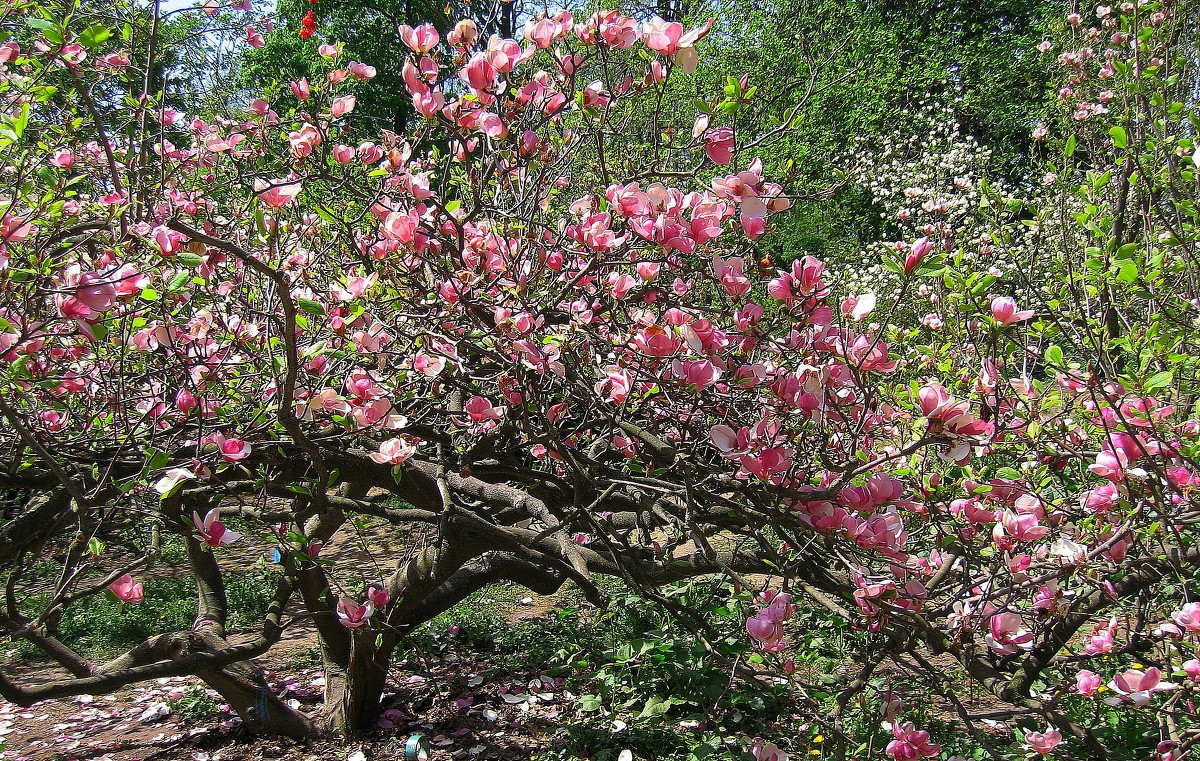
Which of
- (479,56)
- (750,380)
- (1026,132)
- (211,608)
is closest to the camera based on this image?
(750,380)

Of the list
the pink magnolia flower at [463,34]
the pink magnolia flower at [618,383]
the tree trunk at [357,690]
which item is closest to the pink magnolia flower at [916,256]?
the pink magnolia flower at [618,383]

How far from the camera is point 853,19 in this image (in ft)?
44.2

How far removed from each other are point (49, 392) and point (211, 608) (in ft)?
5.09

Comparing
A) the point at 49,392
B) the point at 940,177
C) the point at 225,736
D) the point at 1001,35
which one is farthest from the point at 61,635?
the point at 1001,35

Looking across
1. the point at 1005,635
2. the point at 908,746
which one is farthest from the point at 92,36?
the point at 908,746

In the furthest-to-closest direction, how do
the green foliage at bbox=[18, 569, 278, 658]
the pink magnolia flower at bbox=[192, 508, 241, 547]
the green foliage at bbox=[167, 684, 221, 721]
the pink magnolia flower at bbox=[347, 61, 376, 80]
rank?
the green foliage at bbox=[18, 569, 278, 658], the green foliage at bbox=[167, 684, 221, 721], the pink magnolia flower at bbox=[347, 61, 376, 80], the pink magnolia flower at bbox=[192, 508, 241, 547]

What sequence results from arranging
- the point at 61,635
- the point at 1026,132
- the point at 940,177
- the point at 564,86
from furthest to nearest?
the point at 1026,132 → the point at 940,177 → the point at 61,635 → the point at 564,86

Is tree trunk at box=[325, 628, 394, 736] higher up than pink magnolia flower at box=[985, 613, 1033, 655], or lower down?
lower down

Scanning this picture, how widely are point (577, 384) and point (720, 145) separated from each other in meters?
0.62

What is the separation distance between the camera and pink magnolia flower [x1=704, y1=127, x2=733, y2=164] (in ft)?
5.32

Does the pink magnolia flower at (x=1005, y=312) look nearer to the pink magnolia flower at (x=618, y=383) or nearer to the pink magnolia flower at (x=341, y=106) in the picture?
the pink magnolia flower at (x=618, y=383)

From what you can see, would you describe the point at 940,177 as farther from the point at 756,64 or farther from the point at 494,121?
the point at 494,121

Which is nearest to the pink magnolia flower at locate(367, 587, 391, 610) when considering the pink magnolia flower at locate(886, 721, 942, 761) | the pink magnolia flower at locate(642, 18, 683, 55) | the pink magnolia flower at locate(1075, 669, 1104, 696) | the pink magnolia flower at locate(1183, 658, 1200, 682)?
the pink magnolia flower at locate(886, 721, 942, 761)

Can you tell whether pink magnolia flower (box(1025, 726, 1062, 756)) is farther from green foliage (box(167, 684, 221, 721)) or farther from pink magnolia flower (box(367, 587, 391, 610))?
green foliage (box(167, 684, 221, 721))
